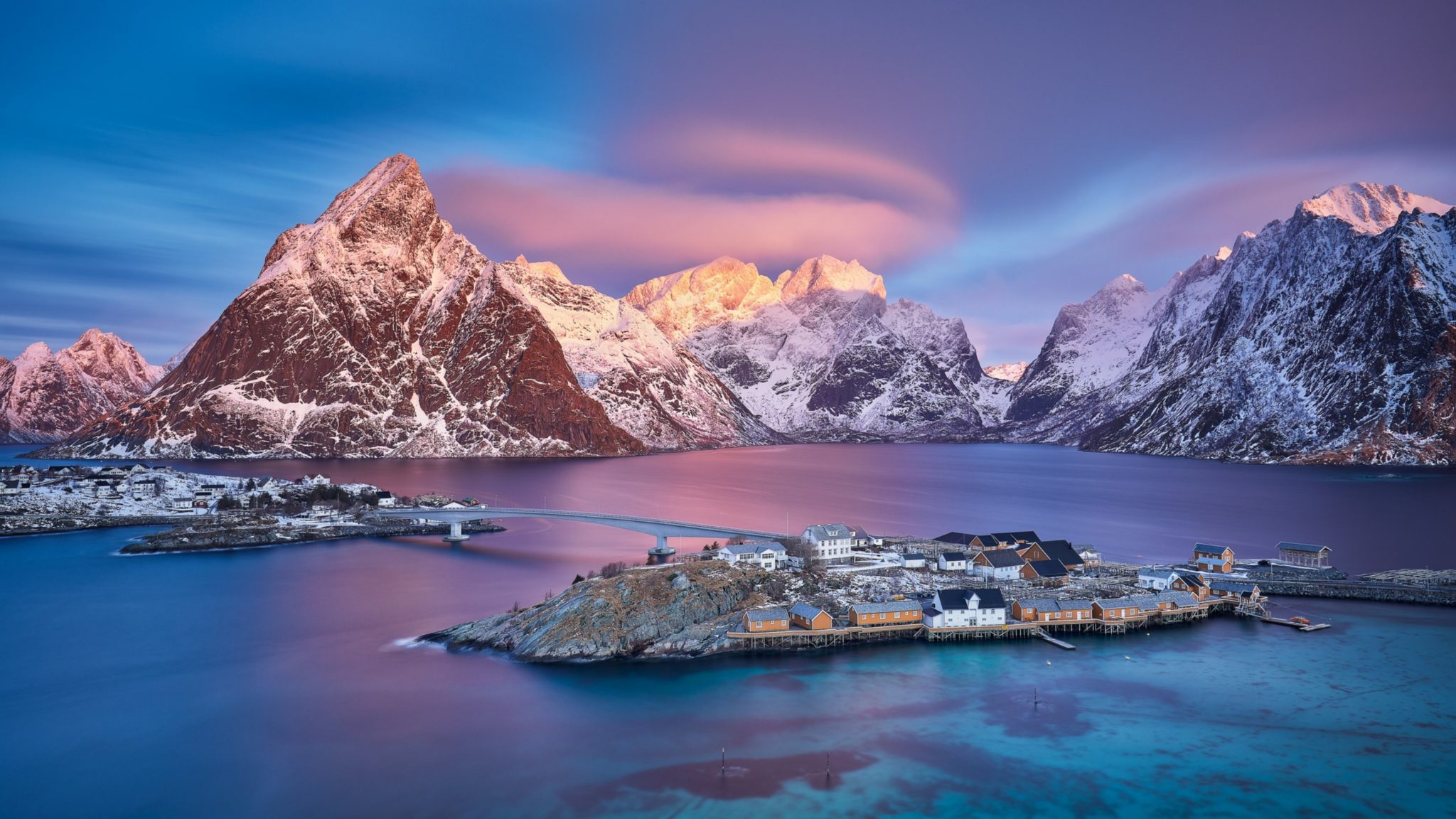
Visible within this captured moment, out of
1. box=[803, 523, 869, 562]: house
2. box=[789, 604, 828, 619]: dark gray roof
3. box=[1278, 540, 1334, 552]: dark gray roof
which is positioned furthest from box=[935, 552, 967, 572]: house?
box=[1278, 540, 1334, 552]: dark gray roof

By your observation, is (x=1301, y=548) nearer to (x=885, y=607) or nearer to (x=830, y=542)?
(x=830, y=542)

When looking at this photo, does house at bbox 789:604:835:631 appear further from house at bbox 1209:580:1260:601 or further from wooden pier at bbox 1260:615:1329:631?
wooden pier at bbox 1260:615:1329:631

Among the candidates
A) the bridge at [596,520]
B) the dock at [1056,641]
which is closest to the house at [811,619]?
the dock at [1056,641]

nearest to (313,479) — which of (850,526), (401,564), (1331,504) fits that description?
(401,564)

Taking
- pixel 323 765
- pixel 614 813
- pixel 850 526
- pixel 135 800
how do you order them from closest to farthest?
pixel 614 813 → pixel 135 800 → pixel 323 765 → pixel 850 526

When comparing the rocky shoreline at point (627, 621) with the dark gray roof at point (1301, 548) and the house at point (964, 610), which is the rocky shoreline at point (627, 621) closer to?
the house at point (964, 610)

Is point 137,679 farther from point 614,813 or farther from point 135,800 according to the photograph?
point 614,813

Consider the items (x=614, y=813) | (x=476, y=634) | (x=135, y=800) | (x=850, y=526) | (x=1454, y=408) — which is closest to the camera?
(x=614, y=813)
